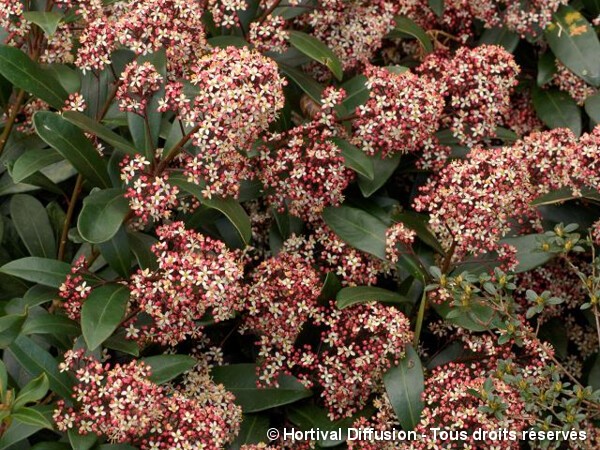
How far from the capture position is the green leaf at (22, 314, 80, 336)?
10.9ft

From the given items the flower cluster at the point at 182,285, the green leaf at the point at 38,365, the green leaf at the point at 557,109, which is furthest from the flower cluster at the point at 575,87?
the green leaf at the point at 38,365

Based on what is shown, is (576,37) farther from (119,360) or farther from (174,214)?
(119,360)

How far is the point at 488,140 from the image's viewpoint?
4.13m

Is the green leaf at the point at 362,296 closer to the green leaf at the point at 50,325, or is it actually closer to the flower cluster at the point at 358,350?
the flower cluster at the point at 358,350

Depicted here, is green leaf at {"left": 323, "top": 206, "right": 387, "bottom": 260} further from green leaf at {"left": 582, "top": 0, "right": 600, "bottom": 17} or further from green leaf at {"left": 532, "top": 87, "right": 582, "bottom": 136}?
green leaf at {"left": 582, "top": 0, "right": 600, "bottom": 17}

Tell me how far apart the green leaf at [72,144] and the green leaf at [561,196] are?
1.74 m

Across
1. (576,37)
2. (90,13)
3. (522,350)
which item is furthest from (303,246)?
(576,37)

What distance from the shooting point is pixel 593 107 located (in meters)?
4.39

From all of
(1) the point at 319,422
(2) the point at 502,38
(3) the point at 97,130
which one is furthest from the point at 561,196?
(3) the point at 97,130

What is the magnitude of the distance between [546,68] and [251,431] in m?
2.29

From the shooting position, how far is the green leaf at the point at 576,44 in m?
4.40

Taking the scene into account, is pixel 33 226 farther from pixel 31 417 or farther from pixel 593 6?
pixel 593 6

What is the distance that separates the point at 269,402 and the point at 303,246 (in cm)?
71

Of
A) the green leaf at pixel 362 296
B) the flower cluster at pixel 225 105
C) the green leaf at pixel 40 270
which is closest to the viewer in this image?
the flower cluster at pixel 225 105
